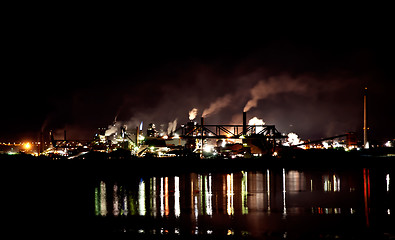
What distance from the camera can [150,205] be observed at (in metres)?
19.4

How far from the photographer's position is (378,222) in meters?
14.3

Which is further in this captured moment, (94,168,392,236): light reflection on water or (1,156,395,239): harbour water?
(94,168,392,236): light reflection on water

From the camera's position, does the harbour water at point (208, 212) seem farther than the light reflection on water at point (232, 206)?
No

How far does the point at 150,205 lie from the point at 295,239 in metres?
9.18

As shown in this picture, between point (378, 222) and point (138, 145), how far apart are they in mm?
81782

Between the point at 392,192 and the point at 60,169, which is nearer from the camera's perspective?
the point at 392,192

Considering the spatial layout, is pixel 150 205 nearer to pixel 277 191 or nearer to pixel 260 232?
pixel 260 232

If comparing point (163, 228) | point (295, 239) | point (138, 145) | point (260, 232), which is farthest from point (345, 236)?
point (138, 145)

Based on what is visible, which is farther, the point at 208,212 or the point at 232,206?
→ the point at 232,206

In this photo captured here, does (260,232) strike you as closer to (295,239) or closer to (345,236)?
(295,239)

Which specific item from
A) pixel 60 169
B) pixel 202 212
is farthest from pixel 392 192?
pixel 60 169

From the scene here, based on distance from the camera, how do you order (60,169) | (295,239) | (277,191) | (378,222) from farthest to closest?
(60,169), (277,191), (378,222), (295,239)

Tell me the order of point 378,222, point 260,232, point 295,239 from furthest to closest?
point 378,222 → point 260,232 → point 295,239

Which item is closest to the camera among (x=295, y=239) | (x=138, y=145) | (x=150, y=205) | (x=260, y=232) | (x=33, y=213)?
(x=295, y=239)
